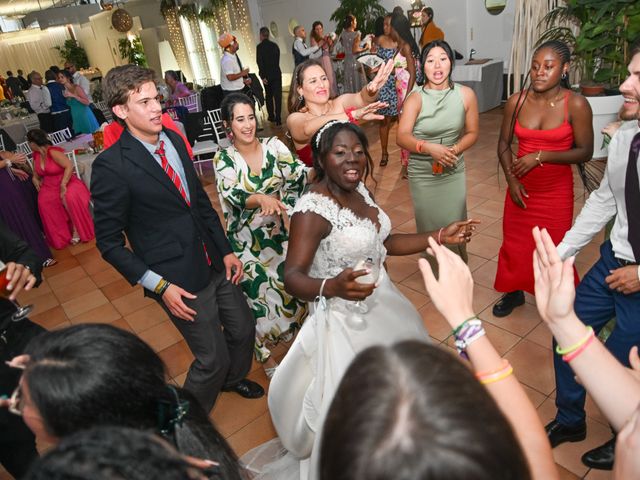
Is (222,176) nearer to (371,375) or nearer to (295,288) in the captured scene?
(295,288)

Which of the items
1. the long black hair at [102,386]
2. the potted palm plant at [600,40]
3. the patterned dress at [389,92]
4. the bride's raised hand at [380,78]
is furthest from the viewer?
the patterned dress at [389,92]

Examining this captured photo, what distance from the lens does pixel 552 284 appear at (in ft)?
3.51

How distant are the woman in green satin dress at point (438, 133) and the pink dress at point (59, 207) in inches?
157

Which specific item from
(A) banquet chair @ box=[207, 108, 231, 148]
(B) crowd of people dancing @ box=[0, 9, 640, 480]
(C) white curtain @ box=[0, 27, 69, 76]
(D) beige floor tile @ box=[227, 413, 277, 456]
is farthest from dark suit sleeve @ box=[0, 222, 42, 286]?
(C) white curtain @ box=[0, 27, 69, 76]

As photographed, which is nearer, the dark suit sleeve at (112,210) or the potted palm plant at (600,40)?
the dark suit sleeve at (112,210)

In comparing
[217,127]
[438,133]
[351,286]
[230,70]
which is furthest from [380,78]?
[230,70]

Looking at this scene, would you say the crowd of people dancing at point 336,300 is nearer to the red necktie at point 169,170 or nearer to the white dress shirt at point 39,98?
the red necktie at point 169,170

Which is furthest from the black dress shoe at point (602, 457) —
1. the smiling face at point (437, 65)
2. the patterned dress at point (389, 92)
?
the patterned dress at point (389, 92)

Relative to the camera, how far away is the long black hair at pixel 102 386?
2.93ft

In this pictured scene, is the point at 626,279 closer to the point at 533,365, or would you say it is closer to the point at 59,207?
the point at 533,365

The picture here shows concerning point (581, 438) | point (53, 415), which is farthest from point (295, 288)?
point (581, 438)

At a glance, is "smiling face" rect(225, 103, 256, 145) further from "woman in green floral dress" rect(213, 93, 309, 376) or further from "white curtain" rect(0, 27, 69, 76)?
"white curtain" rect(0, 27, 69, 76)

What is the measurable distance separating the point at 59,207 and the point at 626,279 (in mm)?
5419

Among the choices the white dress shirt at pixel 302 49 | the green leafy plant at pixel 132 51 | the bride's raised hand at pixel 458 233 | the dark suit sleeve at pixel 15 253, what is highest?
the green leafy plant at pixel 132 51
